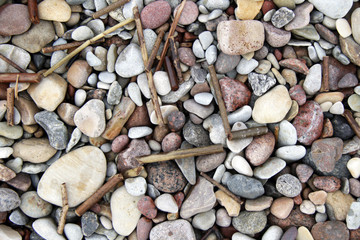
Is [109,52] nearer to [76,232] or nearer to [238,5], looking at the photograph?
[238,5]

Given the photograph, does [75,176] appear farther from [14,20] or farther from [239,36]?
[239,36]

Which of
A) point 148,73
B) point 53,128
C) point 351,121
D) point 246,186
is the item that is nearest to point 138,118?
point 148,73

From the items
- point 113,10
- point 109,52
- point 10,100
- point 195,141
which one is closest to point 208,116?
point 195,141

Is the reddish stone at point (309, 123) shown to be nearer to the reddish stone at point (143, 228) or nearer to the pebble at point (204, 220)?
the pebble at point (204, 220)

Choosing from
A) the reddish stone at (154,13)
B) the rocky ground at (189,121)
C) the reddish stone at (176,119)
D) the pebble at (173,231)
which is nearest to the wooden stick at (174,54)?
the rocky ground at (189,121)

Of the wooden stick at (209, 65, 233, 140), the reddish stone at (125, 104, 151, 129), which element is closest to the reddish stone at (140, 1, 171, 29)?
the wooden stick at (209, 65, 233, 140)
